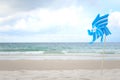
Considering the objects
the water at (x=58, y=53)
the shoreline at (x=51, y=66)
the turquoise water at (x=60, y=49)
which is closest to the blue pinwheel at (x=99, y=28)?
the water at (x=58, y=53)

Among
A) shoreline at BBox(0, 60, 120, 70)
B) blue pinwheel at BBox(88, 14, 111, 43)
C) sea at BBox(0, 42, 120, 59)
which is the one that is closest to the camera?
blue pinwheel at BBox(88, 14, 111, 43)

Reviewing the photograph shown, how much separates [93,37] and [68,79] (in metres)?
1.46

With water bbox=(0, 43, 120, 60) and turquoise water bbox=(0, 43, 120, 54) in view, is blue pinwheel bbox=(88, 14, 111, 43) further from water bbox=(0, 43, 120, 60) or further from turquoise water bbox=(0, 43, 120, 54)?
turquoise water bbox=(0, 43, 120, 54)

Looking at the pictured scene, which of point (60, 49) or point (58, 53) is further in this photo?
point (60, 49)

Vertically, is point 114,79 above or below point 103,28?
below

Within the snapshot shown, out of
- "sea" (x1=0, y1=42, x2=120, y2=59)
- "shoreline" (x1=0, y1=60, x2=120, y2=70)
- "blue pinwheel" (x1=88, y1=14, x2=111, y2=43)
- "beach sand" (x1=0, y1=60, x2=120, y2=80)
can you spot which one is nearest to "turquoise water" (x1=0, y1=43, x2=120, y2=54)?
"sea" (x1=0, y1=42, x2=120, y2=59)

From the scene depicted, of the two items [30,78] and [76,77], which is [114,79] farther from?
[30,78]

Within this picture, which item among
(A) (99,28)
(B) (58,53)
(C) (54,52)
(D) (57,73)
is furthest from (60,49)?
(A) (99,28)

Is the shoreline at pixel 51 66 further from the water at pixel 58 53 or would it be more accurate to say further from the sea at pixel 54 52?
the water at pixel 58 53

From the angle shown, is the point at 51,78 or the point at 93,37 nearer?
the point at 93,37

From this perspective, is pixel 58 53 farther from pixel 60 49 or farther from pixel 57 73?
pixel 57 73

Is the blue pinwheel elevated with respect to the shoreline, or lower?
elevated

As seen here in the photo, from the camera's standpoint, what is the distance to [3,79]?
6637 mm

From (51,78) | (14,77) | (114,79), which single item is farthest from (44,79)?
(114,79)
